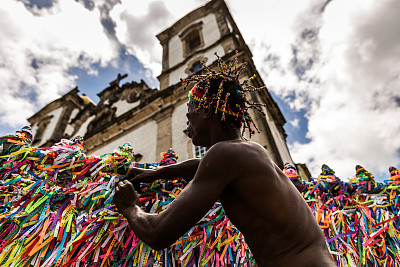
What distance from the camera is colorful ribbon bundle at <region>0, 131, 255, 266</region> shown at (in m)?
1.91

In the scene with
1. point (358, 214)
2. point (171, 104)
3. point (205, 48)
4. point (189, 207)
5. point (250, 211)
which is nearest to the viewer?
point (189, 207)

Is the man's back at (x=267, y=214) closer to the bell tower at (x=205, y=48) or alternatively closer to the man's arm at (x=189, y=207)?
the man's arm at (x=189, y=207)

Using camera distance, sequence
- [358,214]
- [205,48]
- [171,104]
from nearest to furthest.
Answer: [358,214]
[171,104]
[205,48]

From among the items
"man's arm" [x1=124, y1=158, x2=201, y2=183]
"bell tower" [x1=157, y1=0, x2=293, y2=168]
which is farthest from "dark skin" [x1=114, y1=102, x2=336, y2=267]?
"bell tower" [x1=157, y1=0, x2=293, y2=168]

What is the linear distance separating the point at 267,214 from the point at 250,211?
10 cm

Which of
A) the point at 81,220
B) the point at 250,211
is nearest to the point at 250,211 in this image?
the point at 250,211

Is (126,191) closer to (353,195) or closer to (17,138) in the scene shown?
(17,138)

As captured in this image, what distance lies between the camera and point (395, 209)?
276 centimetres

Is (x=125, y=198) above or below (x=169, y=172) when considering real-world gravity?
below

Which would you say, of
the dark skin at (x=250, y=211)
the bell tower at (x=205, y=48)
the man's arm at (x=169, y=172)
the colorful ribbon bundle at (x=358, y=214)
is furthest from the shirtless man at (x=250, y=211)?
the bell tower at (x=205, y=48)

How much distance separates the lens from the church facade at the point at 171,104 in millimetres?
9922

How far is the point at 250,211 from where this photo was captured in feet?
4.30

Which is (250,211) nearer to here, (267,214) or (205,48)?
(267,214)

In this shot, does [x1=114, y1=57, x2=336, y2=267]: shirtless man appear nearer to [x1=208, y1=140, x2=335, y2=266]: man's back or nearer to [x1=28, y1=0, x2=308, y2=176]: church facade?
[x1=208, y1=140, x2=335, y2=266]: man's back
